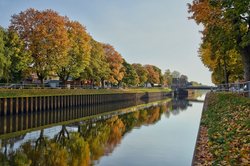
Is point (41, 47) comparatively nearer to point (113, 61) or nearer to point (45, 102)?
point (45, 102)

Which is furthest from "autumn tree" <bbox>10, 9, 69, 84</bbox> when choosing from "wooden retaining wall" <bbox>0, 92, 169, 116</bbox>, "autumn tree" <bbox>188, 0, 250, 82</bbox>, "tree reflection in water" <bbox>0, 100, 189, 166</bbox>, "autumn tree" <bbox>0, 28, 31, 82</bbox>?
"autumn tree" <bbox>188, 0, 250, 82</bbox>

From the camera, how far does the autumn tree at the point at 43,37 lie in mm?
46844

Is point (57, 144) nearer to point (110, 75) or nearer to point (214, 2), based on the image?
point (214, 2)

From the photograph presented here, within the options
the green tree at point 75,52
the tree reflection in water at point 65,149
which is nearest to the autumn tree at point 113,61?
the green tree at point 75,52

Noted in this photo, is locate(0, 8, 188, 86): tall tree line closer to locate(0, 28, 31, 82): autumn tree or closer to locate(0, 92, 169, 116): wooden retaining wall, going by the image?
locate(0, 28, 31, 82): autumn tree

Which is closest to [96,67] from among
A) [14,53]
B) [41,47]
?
[41,47]

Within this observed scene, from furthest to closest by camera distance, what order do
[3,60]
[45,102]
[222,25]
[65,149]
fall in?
[45,102]
[3,60]
[222,25]
[65,149]

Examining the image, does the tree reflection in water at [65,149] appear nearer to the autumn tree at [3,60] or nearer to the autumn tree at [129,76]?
the autumn tree at [3,60]

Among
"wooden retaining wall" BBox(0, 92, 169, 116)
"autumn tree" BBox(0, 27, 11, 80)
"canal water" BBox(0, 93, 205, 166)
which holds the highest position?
"autumn tree" BBox(0, 27, 11, 80)

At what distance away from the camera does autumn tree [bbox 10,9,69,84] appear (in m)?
46.8

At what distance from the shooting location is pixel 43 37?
154 ft

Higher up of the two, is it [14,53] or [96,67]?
[14,53]

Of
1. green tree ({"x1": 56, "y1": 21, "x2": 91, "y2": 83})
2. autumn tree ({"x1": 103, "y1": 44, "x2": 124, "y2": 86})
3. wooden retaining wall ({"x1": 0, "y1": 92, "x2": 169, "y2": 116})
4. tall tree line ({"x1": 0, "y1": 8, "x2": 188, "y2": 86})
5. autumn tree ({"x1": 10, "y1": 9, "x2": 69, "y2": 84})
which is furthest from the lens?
autumn tree ({"x1": 103, "y1": 44, "x2": 124, "y2": 86})

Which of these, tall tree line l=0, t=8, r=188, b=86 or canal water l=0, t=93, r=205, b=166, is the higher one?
tall tree line l=0, t=8, r=188, b=86
